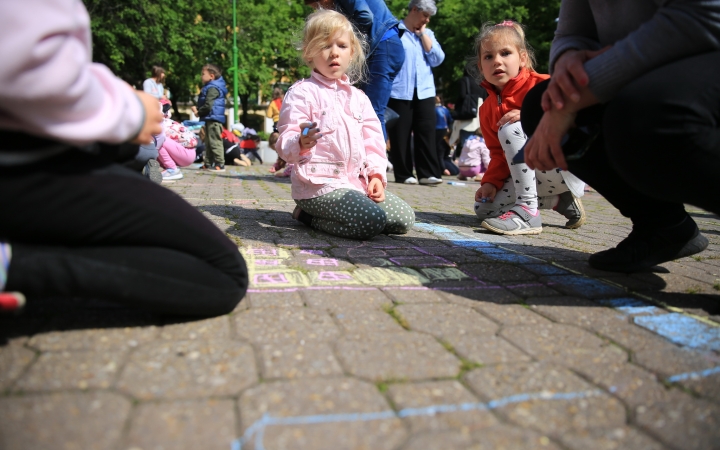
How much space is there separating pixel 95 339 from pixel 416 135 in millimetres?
6353

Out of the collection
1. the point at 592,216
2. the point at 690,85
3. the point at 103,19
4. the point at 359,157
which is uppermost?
the point at 103,19

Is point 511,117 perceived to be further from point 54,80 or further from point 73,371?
point 73,371

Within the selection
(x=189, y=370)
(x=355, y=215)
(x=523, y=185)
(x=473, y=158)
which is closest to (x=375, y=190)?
(x=355, y=215)

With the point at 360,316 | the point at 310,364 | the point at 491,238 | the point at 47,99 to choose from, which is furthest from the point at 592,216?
the point at 47,99

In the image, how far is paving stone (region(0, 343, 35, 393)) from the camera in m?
1.35

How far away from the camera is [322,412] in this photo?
1.29 metres

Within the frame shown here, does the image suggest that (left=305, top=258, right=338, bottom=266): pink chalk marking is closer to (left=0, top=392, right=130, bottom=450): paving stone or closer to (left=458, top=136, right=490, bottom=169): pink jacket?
(left=0, top=392, right=130, bottom=450): paving stone

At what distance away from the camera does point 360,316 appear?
1896 millimetres

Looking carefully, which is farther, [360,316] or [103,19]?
[103,19]

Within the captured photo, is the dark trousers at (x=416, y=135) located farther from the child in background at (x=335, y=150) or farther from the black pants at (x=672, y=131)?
the black pants at (x=672, y=131)

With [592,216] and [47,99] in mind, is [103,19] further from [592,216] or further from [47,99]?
[47,99]

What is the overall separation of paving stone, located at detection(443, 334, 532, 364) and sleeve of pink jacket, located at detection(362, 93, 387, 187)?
6.18 ft

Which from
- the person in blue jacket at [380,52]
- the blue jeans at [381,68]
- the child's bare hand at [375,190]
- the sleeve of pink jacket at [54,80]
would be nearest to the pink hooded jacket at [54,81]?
the sleeve of pink jacket at [54,80]

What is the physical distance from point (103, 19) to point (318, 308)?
19777 mm
